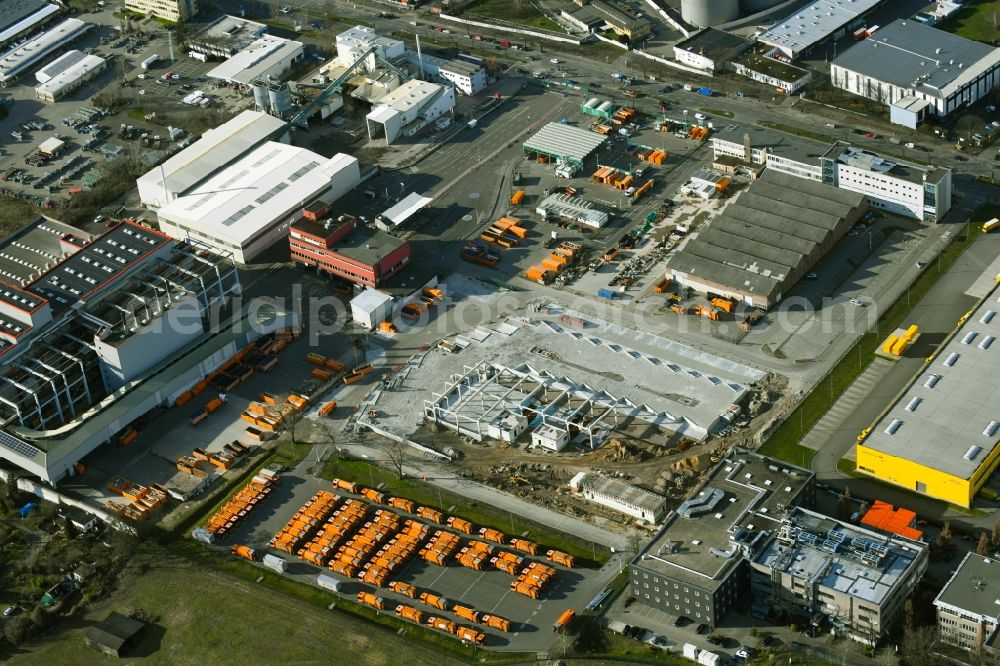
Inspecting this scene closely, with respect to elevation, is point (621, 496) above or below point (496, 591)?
above

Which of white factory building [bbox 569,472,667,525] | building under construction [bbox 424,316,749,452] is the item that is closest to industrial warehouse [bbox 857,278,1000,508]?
building under construction [bbox 424,316,749,452]

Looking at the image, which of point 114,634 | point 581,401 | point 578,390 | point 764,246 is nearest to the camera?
point 114,634

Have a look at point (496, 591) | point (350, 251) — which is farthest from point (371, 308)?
point (496, 591)

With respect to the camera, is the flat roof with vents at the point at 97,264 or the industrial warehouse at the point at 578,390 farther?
the flat roof with vents at the point at 97,264

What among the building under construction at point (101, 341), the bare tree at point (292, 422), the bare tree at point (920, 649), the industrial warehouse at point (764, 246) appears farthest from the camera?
the industrial warehouse at point (764, 246)

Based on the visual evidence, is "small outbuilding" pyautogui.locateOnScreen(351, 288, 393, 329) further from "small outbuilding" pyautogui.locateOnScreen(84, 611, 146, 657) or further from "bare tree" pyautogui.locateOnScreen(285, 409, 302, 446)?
"small outbuilding" pyautogui.locateOnScreen(84, 611, 146, 657)

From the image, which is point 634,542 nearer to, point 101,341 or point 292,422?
point 292,422

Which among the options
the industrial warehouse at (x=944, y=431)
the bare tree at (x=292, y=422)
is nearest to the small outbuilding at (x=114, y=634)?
the bare tree at (x=292, y=422)

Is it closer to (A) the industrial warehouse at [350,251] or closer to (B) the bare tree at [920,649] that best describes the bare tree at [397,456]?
(A) the industrial warehouse at [350,251]

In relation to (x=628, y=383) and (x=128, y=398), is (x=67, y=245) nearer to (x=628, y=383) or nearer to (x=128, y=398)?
(x=128, y=398)
